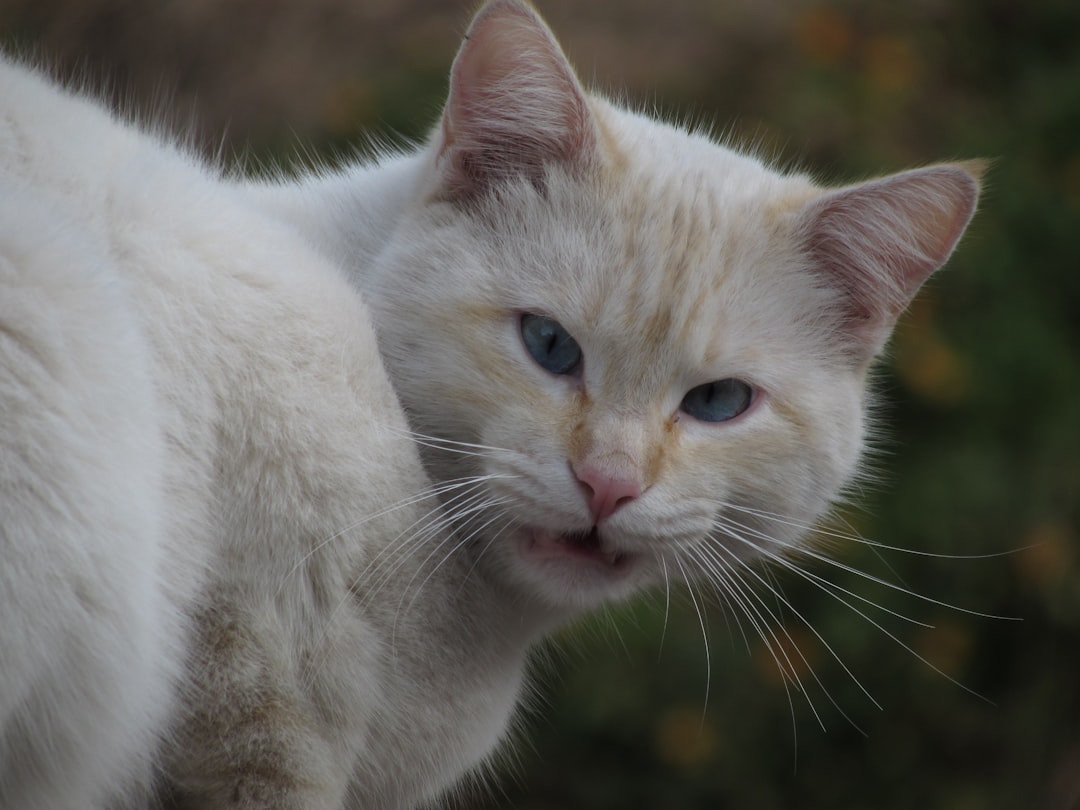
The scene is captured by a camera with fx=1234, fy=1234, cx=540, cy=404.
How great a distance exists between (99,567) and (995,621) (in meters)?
3.60

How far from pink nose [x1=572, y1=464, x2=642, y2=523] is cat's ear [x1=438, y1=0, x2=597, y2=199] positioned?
1.85 feet

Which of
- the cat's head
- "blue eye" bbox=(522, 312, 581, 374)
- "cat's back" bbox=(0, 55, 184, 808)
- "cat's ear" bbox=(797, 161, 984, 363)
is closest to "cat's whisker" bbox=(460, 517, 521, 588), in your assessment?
the cat's head

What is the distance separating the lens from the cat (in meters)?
1.52

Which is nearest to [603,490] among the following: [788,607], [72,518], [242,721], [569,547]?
[569,547]

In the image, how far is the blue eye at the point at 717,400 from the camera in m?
1.98

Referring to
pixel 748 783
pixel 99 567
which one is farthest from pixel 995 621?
pixel 99 567

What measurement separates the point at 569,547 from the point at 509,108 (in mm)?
725

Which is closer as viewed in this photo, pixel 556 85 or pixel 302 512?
pixel 302 512

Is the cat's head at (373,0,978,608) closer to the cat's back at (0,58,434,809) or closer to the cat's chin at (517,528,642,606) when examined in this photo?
the cat's chin at (517,528,642,606)

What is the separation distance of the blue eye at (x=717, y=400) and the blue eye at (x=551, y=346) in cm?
19

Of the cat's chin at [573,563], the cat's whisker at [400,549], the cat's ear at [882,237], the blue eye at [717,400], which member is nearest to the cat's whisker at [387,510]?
the cat's whisker at [400,549]

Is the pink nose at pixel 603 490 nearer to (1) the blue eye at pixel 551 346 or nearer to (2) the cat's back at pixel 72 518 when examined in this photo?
(1) the blue eye at pixel 551 346

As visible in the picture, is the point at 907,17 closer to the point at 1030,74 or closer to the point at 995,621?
the point at 1030,74

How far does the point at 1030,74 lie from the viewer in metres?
5.23
